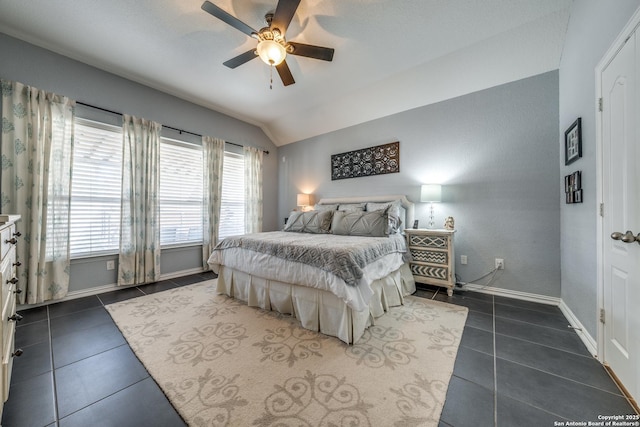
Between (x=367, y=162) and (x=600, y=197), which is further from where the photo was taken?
(x=367, y=162)

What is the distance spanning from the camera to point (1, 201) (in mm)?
2303

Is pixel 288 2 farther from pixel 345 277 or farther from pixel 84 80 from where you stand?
pixel 84 80

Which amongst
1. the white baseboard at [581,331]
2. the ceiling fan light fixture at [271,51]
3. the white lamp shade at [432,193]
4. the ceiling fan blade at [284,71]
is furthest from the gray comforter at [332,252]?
the ceiling fan blade at [284,71]

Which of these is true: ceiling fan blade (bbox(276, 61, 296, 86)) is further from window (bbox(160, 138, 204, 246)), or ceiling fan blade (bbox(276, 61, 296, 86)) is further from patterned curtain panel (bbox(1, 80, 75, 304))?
patterned curtain panel (bbox(1, 80, 75, 304))

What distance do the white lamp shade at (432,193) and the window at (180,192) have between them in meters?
3.60

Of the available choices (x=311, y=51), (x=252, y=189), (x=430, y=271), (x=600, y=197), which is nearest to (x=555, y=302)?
(x=430, y=271)

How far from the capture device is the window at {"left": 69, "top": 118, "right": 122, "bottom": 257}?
2.80 m

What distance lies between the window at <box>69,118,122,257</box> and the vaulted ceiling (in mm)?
917

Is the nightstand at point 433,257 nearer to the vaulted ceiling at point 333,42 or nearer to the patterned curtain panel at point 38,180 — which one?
the vaulted ceiling at point 333,42

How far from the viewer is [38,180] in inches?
96.7

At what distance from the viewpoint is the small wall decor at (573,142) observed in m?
1.90

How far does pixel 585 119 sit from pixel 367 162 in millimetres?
2469

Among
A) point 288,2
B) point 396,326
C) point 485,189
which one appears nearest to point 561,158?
point 485,189

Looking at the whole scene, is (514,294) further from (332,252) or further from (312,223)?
(312,223)
